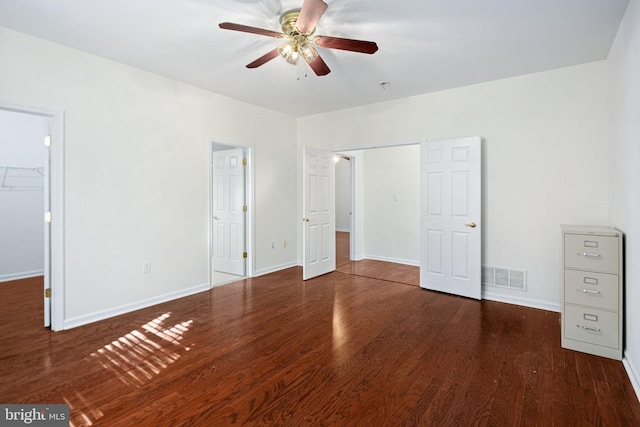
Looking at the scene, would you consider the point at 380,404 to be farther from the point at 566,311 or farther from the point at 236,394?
the point at 566,311

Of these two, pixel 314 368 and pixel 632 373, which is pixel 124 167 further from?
pixel 632 373

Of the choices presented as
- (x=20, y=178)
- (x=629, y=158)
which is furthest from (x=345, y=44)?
(x=20, y=178)

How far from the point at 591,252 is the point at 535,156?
55.8 inches

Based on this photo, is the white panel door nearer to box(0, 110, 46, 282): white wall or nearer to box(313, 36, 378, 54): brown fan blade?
box(0, 110, 46, 282): white wall

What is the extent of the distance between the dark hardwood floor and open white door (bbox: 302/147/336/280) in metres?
1.29

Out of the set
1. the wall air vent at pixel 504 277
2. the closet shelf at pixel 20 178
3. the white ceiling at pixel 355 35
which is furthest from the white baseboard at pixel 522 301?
the closet shelf at pixel 20 178

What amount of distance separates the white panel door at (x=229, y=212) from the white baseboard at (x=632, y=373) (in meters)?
4.42

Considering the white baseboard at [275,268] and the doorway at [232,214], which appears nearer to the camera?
the doorway at [232,214]

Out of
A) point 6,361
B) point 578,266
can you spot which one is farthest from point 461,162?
point 6,361

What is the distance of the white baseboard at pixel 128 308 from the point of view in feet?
10.1

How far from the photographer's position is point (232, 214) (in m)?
5.10

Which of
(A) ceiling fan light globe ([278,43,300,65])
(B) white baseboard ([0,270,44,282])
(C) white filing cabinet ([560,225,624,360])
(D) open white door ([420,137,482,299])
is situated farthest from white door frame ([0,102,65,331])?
(C) white filing cabinet ([560,225,624,360])

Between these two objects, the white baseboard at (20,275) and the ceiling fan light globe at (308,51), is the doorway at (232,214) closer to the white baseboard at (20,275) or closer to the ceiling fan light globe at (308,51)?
the ceiling fan light globe at (308,51)

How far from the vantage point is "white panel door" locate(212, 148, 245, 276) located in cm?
499
